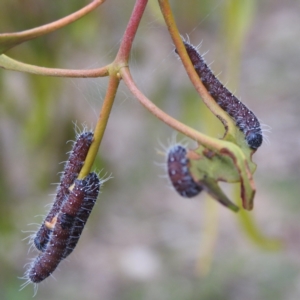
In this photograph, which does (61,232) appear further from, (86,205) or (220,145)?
(220,145)

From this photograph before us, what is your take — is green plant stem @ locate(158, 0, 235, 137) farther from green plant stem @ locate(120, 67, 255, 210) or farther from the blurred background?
the blurred background

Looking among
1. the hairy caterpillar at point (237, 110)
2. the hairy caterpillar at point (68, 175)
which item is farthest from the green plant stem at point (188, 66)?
the hairy caterpillar at point (68, 175)

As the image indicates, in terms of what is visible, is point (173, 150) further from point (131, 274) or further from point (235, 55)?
point (131, 274)

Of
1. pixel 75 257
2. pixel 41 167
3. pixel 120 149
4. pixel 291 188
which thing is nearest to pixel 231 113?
pixel 41 167

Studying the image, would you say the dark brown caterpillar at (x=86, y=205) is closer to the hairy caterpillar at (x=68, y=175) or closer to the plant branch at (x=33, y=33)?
the hairy caterpillar at (x=68, y=175)

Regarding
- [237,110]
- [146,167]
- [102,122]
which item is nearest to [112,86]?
[102,122]
